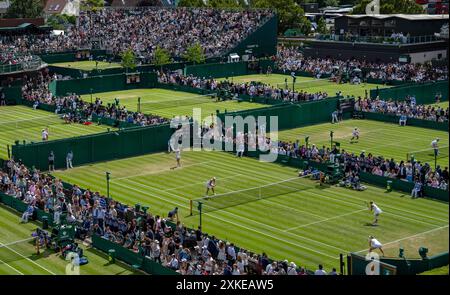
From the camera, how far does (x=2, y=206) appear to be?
36.3 m

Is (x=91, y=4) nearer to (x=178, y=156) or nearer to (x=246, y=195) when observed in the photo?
(x=178, y=156)

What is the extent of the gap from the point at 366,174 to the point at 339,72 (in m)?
40.9

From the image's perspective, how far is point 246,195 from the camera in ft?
125

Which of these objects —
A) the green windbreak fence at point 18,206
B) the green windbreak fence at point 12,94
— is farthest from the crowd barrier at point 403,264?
the green windbreak fence at point 12,94

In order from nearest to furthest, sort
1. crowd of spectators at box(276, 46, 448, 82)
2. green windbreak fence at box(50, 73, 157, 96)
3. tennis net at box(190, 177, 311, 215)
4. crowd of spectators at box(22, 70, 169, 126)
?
1. tennis net at box(190, 177, 311, 215)
2. crowd of spectators at box(22, 70, 169, 126)
3. green windbreak fence at box(50, 73, 157, 96)
4. crowd of spectators at box(276, 46, 448, 82)

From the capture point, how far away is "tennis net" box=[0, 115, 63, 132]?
5656cm

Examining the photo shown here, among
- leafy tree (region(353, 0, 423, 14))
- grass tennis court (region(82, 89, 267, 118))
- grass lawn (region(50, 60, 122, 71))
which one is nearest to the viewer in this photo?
grass tennis court (region(82, 89, 267, 118))

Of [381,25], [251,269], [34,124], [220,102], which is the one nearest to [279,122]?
[220,102]

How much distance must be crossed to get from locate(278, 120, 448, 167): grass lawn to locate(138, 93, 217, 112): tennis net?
45.4 ft

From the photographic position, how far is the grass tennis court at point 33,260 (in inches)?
1093

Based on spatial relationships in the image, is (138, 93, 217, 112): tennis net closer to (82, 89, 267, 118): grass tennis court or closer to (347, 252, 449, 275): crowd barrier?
(82, 89, 267, 118): grass tennis court

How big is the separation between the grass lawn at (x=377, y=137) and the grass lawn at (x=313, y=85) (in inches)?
533

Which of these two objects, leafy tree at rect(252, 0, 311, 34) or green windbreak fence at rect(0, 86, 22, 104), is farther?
leafy tree at rect(252, 0, 311, 34)

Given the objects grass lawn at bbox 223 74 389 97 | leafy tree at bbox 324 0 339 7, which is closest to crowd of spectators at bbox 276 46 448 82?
grass lawn at bbox 223 74 389 97
